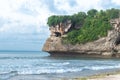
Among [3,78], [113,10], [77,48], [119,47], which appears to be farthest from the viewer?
[113,10]

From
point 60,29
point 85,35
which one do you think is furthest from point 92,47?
point 60,29

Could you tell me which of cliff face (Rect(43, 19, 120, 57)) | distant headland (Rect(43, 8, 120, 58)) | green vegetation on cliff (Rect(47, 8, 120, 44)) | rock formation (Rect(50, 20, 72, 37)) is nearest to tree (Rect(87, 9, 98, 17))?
green vegetation on cliff (Rect(47, 8, 120, 44))

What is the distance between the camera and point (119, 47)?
282ft

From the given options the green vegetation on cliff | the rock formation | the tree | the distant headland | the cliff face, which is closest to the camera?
the cliff face

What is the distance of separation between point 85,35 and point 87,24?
5542 mm

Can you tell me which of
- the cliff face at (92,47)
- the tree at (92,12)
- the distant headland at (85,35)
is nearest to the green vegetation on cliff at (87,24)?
the distant headland at (85,35)

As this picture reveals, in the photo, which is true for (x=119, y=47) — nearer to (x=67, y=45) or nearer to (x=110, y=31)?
(x=110, y=31)

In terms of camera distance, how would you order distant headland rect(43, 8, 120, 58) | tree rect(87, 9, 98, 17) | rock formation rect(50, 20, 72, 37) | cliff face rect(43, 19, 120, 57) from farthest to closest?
tree rect(87, 9, 98, 17)
rock formation rect(50, 20, 72, 37)
distant headland rect(43, 8, 120, 58)
cliff face rect(43, 19, 120, 57)

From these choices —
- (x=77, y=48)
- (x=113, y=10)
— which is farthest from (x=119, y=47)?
(x=113, y=10)

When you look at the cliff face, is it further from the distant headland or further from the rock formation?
the rock formation

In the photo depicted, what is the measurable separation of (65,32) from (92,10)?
17.7 metres

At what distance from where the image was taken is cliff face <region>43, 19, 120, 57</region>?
87125 millimetres

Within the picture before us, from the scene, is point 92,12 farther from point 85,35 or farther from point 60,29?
point 60,29

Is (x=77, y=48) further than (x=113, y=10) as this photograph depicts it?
No
